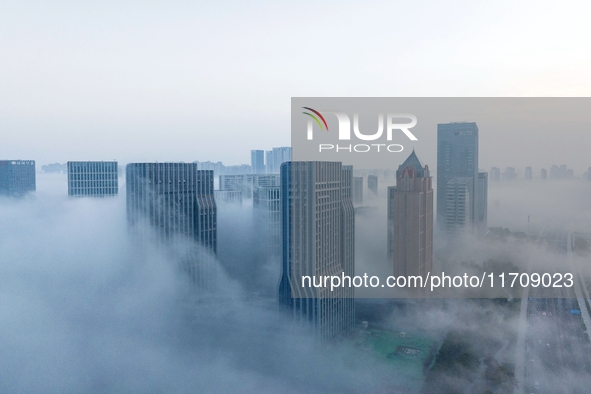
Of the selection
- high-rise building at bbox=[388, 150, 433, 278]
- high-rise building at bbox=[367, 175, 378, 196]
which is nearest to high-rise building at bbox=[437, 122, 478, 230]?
high-rise building at bbox=[388, 150, 433, 278]

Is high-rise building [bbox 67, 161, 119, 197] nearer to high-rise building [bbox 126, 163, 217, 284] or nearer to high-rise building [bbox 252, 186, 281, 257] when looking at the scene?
high-rise building [bbox 126, 163, 217, 284]

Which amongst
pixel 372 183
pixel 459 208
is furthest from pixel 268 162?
pixel 459 208

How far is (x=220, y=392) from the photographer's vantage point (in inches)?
273

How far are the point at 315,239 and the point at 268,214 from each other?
441 cm

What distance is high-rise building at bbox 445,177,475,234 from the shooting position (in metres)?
11.2

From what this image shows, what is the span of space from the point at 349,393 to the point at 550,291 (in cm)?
515

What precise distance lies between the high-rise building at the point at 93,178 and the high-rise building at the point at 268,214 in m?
3.56

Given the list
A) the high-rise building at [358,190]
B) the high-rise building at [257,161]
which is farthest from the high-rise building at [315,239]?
the high-rise building at [257,161]

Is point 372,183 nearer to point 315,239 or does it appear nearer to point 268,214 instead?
point 315,239

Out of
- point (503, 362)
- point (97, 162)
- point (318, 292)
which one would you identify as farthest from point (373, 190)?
point (97, 162)

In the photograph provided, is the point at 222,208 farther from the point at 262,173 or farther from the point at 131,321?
the point at 131,321

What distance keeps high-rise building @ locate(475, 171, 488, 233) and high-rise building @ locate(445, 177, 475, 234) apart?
0.47 ft

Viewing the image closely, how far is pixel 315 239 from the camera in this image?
805 centimetres

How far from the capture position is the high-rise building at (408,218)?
952 centimetres
